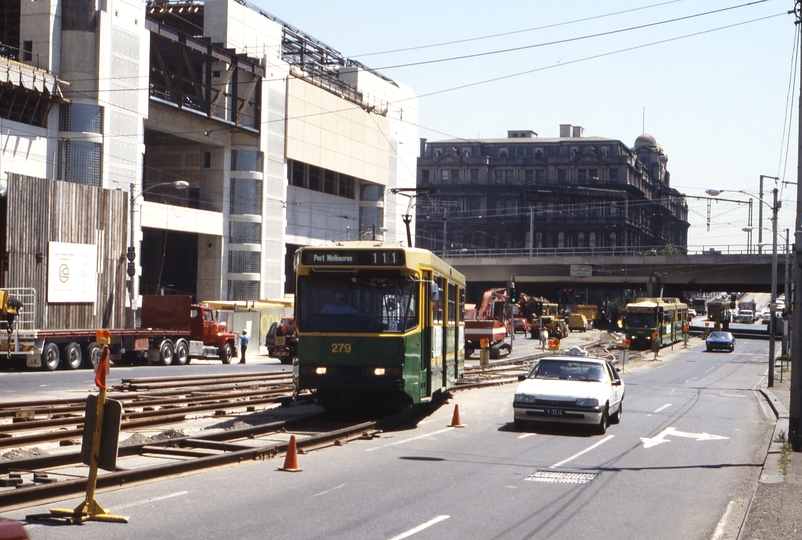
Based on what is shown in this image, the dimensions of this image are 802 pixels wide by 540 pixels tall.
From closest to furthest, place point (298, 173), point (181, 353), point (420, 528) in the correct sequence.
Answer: point (420, 528) < point (181, 353) < point (298, 173)

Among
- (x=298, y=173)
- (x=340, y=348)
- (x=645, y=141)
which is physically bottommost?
(x=340, y=348)

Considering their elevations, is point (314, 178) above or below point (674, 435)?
above

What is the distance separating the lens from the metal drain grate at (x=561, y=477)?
1280cm

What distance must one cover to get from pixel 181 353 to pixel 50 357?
8.37 meters

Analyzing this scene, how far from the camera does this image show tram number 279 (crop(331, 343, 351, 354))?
1719 centimetres

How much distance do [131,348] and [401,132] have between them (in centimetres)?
5682

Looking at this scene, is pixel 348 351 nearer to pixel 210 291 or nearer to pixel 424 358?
pixel 424 358

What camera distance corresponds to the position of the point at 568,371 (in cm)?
1950

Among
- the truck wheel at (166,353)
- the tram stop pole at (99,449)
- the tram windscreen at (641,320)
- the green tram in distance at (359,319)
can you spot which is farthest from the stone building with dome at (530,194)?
the tram stop pole at (99,449)

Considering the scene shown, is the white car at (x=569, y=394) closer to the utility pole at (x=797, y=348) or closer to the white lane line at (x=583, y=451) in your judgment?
the white lane line at (x=583, y=451)

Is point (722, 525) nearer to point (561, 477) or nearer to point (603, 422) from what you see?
point (561, 477)

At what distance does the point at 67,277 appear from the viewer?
4072cm

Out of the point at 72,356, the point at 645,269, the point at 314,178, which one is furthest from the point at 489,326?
the point at 645,269

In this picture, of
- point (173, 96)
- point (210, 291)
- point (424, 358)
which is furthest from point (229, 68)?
point (424, 358)
